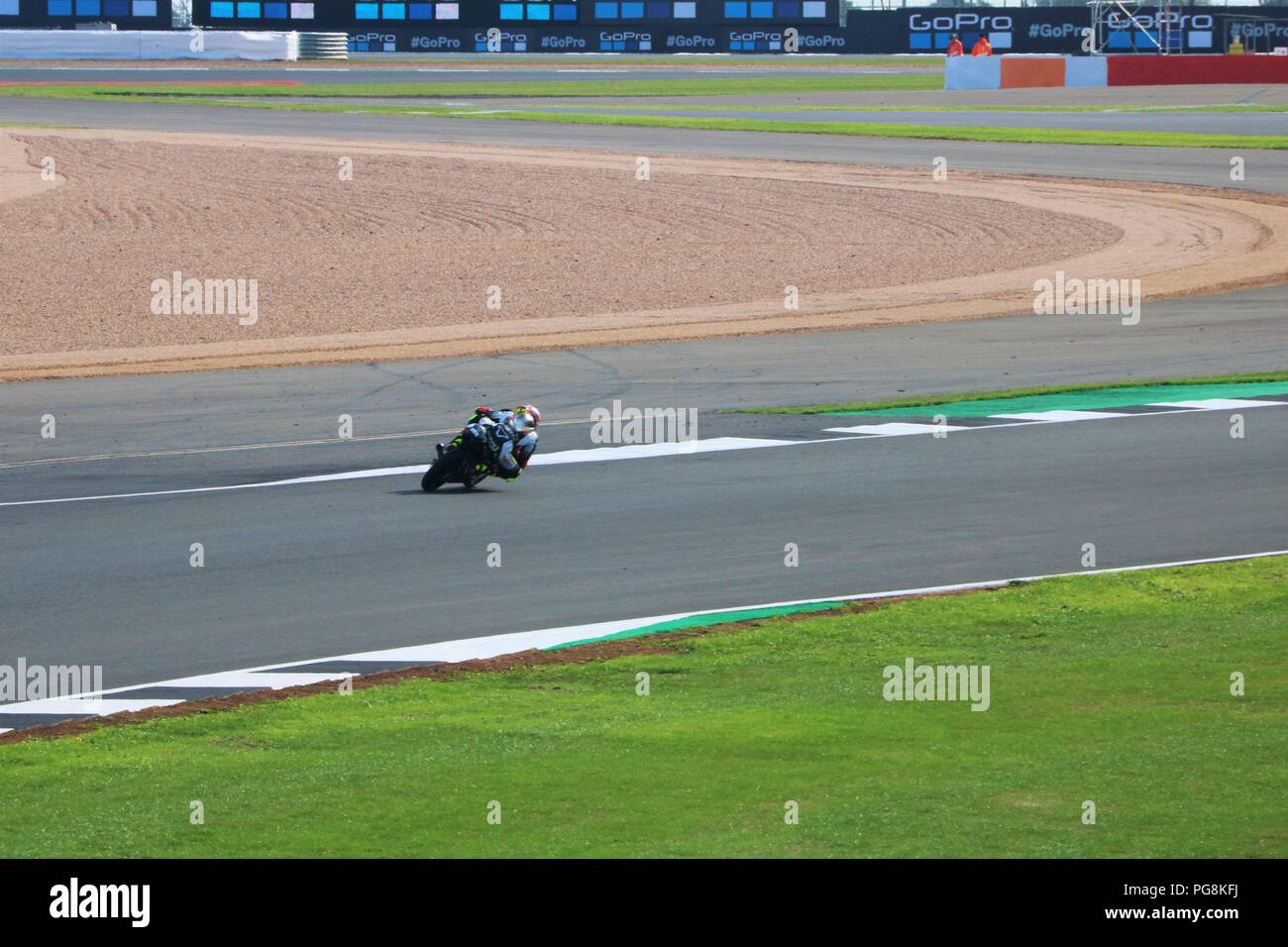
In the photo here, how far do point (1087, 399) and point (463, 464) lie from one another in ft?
24.1

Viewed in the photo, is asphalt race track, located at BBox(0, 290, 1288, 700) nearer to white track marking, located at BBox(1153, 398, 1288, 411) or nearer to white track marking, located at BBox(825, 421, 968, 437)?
white track marking, located at BBox(825, 421, 968, 437)

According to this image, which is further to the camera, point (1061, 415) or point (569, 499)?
point (1061, 415)

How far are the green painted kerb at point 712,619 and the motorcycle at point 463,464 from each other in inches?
138

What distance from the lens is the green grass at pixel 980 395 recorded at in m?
18.0

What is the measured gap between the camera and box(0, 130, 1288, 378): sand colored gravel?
23094 mm

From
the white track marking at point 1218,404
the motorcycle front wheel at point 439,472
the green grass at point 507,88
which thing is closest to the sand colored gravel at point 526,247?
the white track marking at point 1218,404

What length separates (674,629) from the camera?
35.6 feet

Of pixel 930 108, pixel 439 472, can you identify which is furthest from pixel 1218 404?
pixel 930 108

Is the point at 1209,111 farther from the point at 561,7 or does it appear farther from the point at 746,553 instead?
the point at 746,553

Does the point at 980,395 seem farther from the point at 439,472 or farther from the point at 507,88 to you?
the point at 507,88

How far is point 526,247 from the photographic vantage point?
97.2 feet

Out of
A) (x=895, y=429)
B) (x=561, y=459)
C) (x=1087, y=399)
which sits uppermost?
(x=1087, y=399)

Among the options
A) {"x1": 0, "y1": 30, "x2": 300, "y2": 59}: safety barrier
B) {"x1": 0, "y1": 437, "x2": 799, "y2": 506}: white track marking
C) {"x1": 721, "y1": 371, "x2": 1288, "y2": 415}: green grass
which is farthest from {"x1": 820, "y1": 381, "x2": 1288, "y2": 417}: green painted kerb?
{"x1": 0, "y1": 30, "x2": 300, "y2": 59}: safety barrier
